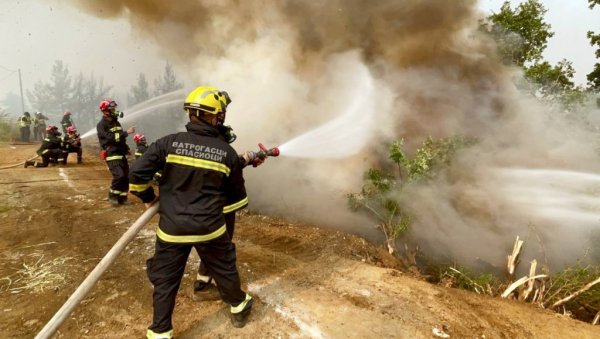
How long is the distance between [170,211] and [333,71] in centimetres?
789

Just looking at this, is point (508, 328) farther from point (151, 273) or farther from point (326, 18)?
point (326, 18)

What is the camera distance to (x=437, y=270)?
19.1 ft

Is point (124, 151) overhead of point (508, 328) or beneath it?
overhead

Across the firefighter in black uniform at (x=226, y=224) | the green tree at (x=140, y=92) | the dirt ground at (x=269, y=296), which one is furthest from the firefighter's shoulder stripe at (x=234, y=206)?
the green tree at (x=140, y=92)

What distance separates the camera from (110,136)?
6457mm

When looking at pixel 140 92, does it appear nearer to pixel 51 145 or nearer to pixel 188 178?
pixel 51 145

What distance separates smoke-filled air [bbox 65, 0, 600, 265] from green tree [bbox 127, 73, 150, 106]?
31.5 meters

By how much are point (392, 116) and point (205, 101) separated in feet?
22.5

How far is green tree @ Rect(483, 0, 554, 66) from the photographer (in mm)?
12102

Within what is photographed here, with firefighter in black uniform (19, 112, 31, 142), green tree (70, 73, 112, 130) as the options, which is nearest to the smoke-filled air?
firefighter in black uniform (19, 112, 31, 142)

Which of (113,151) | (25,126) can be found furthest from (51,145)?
(25,126)

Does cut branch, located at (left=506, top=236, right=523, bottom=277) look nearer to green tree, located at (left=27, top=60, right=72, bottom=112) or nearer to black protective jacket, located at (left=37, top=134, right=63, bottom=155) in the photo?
black protective jacket, located at (left=37, top=134, right=63, bottom=155)

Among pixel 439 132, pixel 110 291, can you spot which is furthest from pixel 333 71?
pixel 110 291

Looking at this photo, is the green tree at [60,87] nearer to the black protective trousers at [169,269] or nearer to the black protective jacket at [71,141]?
the black protective jacket at [71,141]
